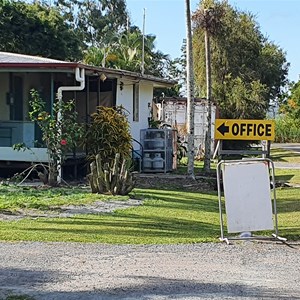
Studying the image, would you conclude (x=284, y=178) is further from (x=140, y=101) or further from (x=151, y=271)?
(x=151, y=271)

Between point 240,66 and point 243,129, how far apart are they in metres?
37.4

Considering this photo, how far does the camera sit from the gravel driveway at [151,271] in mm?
6895

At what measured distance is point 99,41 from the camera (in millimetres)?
63969

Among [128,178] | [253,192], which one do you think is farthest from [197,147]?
[253,192]

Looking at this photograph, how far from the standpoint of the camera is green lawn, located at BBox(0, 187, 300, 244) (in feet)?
33.5

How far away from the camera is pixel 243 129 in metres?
11.7

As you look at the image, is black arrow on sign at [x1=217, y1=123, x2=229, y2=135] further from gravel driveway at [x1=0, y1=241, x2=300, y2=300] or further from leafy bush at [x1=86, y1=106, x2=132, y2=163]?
leafy bush at [x1=86, y1=106, x2=132, y2=163]

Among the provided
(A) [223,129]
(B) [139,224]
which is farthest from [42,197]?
(A) [223,129]

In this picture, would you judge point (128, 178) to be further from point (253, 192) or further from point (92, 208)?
point (253, 192)

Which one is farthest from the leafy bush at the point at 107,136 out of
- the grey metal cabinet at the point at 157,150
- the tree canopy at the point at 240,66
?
the tree canopy at the point at 240,66

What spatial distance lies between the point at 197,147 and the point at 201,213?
21.5m

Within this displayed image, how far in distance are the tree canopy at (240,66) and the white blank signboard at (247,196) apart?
30063mm

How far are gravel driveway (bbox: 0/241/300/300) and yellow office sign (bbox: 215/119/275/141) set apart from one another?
248 cm

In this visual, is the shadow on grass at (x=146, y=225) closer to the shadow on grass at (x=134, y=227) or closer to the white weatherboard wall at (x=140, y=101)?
the shadow on grass at (x=134, y=227)
